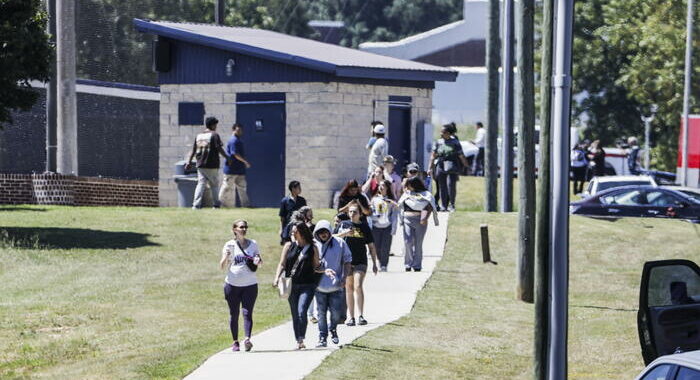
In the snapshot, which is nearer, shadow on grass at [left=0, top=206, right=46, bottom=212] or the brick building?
shadow on grass at [left=0, top=206, right=46, bottom=212]

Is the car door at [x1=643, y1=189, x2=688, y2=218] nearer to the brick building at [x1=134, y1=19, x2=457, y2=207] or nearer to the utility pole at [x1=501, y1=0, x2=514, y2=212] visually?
the utility pole at [x1=501, y1=0, x2=514, y2=212]

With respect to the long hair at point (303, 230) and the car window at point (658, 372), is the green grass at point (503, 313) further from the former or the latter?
the car window at point (658, 372)

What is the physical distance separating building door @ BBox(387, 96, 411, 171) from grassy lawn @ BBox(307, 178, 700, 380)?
9.11 ft

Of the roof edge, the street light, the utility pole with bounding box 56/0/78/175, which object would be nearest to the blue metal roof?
the roof edge

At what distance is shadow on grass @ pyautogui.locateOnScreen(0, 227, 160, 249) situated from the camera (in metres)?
25.5

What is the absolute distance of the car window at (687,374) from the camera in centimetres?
903

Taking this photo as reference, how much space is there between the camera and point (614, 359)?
733 inches

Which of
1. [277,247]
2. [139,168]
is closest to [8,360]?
[277,247]

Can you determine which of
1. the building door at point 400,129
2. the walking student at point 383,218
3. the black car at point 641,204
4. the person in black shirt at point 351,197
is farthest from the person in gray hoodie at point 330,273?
the black car at point 641,204

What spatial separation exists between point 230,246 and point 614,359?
219 inches

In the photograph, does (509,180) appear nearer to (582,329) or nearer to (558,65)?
(582,329)

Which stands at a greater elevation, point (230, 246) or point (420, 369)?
point (230, 246)

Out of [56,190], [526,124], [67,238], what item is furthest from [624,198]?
[67,238]

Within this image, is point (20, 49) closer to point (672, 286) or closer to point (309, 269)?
point (309, 269)
